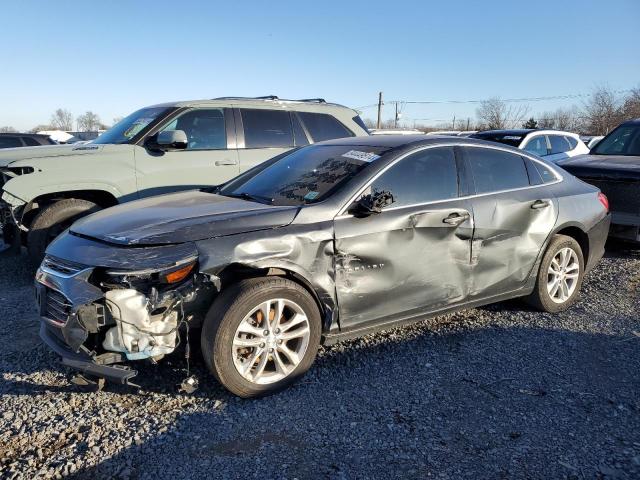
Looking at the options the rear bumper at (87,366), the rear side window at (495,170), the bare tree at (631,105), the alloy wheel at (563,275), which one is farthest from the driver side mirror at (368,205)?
the bare tree at (631,105)

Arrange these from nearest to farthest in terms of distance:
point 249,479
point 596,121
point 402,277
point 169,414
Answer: point 249,479 → point 169,414 → point 402,277 → point 596,121

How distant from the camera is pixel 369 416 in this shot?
312 centimetres

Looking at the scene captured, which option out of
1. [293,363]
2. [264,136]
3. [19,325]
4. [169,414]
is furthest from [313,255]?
[264,136]

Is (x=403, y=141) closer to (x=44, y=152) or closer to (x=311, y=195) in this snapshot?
(x=311, y=195)

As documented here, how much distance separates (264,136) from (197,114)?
90 cm

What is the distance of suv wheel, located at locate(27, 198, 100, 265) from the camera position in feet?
17.6

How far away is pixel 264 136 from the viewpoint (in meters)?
6.77

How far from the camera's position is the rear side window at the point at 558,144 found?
10.9 metres

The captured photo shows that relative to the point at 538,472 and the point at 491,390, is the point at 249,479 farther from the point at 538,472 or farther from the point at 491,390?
the point at 491,390

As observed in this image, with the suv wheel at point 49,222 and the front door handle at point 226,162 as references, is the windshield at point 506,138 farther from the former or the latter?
the suv wheel at point 49,222

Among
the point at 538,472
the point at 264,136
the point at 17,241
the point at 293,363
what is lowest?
the point at 538,472

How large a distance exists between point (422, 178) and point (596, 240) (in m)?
2.33

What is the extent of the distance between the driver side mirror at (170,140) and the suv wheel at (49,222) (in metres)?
1.06

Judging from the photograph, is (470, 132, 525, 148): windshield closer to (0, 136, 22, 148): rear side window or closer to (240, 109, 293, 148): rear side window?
(240, 109, 293, 148): rear side window
